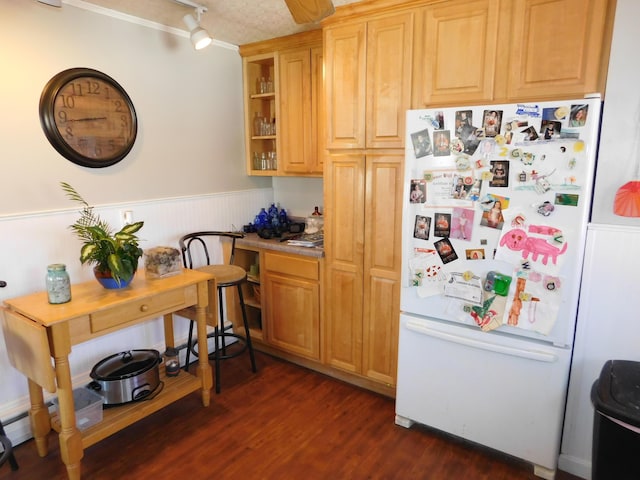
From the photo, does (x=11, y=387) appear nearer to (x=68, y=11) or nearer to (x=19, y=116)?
(x=19, y=116)

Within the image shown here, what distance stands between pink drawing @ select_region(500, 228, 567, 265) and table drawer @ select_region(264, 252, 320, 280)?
1266 millimetres

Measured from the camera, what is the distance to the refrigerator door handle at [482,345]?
1.86m

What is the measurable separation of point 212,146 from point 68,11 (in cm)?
118

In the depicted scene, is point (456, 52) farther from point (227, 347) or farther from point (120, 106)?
A: point (227, 347)

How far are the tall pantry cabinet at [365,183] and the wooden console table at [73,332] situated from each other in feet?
2.89

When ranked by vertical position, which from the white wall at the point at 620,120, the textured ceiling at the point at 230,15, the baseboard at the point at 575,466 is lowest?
the baseboard at the point at 575,466

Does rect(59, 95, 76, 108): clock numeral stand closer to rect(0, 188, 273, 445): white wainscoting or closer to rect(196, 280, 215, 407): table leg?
rect(0, 188, 273, 445): white wainscoting

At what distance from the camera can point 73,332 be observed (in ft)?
6.18

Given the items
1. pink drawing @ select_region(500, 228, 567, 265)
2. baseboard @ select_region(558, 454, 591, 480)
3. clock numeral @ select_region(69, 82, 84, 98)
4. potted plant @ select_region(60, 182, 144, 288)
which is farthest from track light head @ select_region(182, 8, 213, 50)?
baseboard @ select_region(558, 454, 591, 480)

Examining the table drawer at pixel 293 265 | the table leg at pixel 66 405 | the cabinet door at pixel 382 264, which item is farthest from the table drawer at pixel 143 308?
the cabinet door at pixel 382 264

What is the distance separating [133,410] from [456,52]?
2485 mm

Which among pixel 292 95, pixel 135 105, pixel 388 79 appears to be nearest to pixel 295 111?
pixel 292 95

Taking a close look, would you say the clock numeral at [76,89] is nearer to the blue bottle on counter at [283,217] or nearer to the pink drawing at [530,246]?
the blue bottle on counter at [283,217]

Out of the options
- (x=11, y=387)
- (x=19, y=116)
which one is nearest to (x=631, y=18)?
(x=19, y=116)
